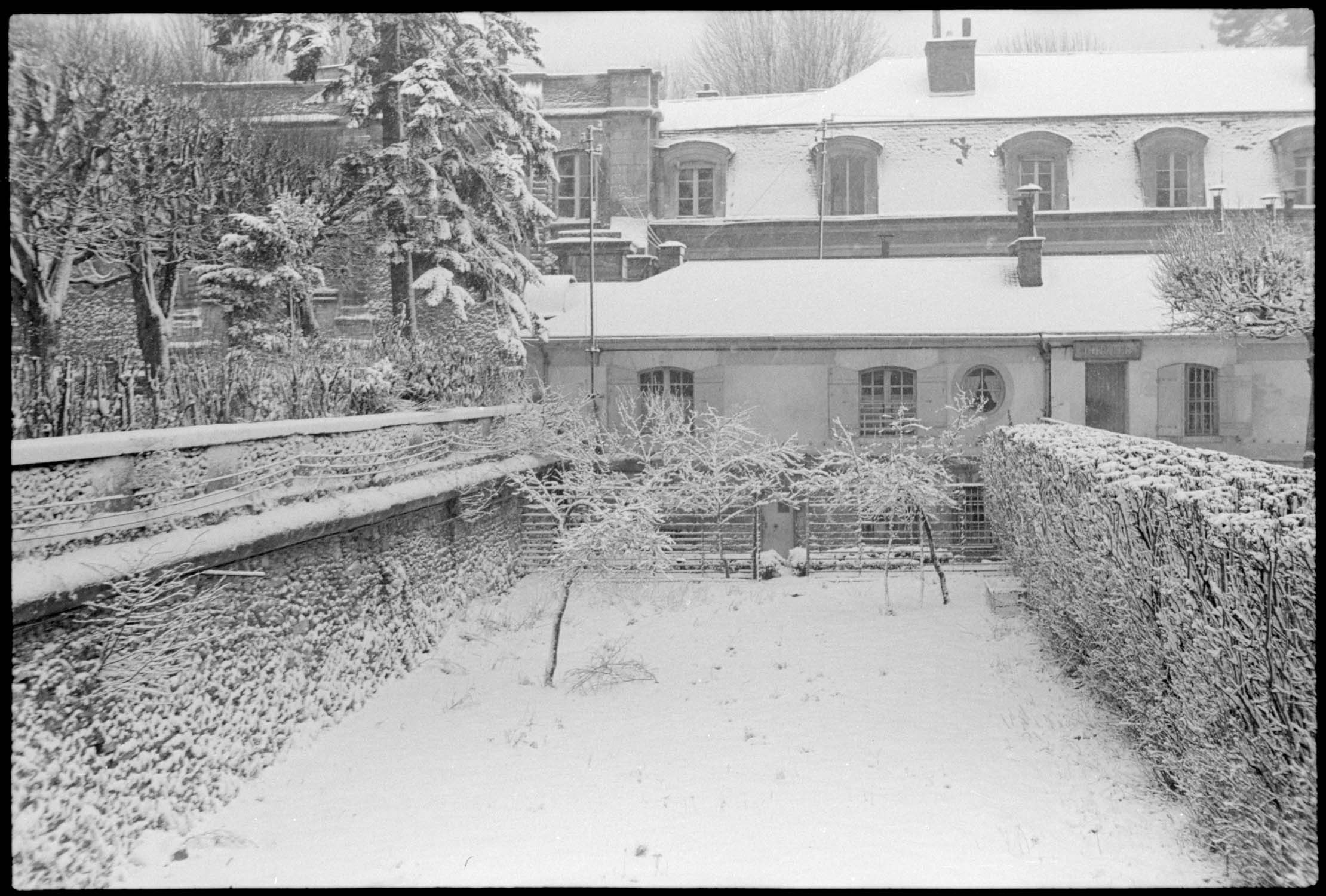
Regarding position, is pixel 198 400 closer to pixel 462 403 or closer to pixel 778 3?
pixel 462 403

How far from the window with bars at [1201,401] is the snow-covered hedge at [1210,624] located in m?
7.53

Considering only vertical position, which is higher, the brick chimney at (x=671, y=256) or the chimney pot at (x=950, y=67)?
the chimney pot at (x=950, y=67)

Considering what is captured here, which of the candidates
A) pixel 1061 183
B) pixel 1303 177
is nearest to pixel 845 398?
pixel 1061 183

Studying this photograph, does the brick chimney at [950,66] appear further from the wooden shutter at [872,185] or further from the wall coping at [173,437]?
the wall coping at [173,437]

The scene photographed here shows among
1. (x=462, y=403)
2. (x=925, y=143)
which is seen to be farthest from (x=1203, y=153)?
(x=462, y=403)

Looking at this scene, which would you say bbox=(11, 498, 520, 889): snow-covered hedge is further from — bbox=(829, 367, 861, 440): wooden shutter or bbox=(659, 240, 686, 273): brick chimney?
bbox=(659, 240, 686, 273): brick chimney

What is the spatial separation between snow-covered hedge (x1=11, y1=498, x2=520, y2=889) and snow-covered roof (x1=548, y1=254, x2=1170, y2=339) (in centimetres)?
754

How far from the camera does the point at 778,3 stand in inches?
176

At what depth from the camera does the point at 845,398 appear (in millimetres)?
15070

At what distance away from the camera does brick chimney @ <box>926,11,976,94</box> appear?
19.0 m

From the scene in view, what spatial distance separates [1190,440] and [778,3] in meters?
12.9

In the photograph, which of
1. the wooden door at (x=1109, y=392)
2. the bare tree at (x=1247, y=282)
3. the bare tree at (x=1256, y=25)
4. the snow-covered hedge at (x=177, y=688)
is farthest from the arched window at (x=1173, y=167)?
the snow-covered hedge at (x=177, y=688)

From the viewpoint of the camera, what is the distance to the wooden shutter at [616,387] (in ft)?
49.8

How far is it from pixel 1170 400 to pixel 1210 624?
1121cm
